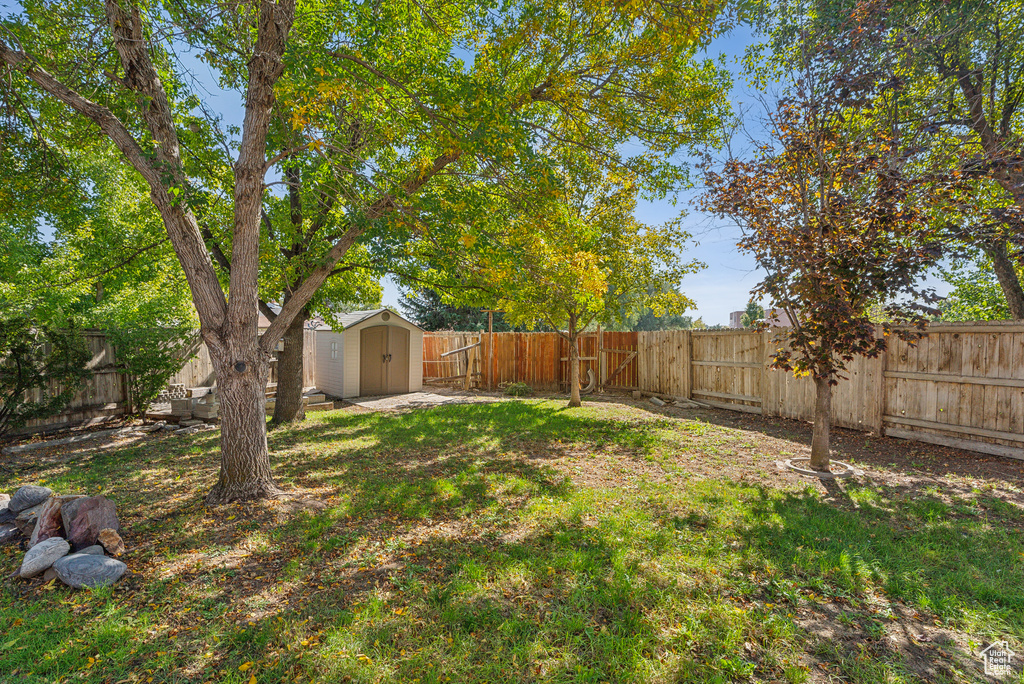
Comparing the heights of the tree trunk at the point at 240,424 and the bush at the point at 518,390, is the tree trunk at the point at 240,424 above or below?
above

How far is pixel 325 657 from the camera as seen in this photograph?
221 cm

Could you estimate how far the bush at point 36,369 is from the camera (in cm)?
622

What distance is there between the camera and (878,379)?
268 inches

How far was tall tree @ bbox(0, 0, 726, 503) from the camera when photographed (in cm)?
406

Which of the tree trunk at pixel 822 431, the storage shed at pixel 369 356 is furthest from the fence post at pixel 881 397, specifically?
the storage shed at pixel 369 356

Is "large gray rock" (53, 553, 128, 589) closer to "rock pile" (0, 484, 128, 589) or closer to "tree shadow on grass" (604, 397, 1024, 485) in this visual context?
"rock pile" (0, 484, 128, 589)

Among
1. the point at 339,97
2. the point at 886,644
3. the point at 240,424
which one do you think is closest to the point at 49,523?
the point at 240,424

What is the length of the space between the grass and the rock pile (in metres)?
0.12

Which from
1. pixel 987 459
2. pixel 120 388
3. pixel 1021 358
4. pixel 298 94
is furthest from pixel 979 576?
pixel 120 388

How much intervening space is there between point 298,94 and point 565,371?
10582mm

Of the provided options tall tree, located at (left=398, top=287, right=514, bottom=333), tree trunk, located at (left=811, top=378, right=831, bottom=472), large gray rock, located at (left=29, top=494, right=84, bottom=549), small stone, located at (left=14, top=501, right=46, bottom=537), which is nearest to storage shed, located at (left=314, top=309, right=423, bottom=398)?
small stone, located at (left=14, top=501, right=46, bottom=537)

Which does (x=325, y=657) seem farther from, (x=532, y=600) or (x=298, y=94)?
(x=298, y=94)

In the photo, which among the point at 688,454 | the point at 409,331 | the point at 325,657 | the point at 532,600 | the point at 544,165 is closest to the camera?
the point at 325,657

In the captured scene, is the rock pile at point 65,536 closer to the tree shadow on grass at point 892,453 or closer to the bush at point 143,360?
the bush at point 143,360
